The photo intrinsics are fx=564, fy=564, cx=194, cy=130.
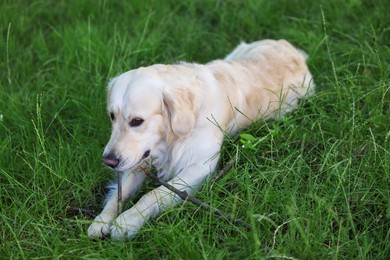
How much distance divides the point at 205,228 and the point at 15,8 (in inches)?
130

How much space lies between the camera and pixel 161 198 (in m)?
2.99

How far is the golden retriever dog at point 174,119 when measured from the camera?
298cm

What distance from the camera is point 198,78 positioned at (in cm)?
330

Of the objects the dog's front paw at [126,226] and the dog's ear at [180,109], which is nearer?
the dog's front paw at [126,226]

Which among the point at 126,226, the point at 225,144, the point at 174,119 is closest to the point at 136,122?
the point at 174,119

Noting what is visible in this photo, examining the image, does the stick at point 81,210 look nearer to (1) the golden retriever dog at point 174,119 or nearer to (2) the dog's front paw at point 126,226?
(1) the golden retriever dog at point 174,119

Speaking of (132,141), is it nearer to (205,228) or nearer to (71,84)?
(205,228)

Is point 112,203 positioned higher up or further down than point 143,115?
further down

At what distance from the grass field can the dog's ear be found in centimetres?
31

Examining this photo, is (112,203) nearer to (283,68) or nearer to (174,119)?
(174,119)

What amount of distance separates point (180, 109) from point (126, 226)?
0.70 metres

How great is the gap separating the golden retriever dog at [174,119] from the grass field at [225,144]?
4.2 inches

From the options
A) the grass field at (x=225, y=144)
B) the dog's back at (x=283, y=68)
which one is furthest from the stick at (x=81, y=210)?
the dog's back at (x=283, y=68)

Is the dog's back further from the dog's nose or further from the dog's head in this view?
the dog's nose
